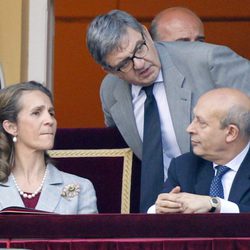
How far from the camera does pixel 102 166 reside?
6.80 m

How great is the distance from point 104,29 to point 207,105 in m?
0.61

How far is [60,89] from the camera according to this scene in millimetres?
8102

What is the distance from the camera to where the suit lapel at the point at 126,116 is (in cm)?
660

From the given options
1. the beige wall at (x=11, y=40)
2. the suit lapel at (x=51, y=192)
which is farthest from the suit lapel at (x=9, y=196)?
the beige wall at (x=11, y=40)

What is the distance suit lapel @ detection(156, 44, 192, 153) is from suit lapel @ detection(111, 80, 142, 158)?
0.20m

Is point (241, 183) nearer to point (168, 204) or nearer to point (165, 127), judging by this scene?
point (168, 204)

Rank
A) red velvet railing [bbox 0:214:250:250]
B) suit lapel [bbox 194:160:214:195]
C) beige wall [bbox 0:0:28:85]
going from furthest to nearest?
beige wall [bbox 0:0:28:85] → suit lapel [bbox 194:160:214:195] → red velvet railing [bbox 0:214:250:250]

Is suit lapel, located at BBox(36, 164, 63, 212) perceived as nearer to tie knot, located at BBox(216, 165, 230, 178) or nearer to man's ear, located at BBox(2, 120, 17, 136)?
man's ear, located at BBox(2, 120, 17, 136)

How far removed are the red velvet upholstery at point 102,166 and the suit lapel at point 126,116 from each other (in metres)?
0.11

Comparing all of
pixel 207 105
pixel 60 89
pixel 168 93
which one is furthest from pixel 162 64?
pixel 60 89

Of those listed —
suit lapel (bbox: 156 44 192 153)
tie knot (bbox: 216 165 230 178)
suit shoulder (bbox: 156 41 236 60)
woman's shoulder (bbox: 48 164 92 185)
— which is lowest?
woman's shoulder (bbox: 48 164 92 185)

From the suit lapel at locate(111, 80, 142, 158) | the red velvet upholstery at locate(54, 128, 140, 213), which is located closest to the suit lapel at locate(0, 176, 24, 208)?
the red velvet upholstery at locate(54, 128, 140, 213)

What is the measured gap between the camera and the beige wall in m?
7.81

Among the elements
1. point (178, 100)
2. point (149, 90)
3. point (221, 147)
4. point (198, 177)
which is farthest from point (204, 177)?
point (149, 90)
